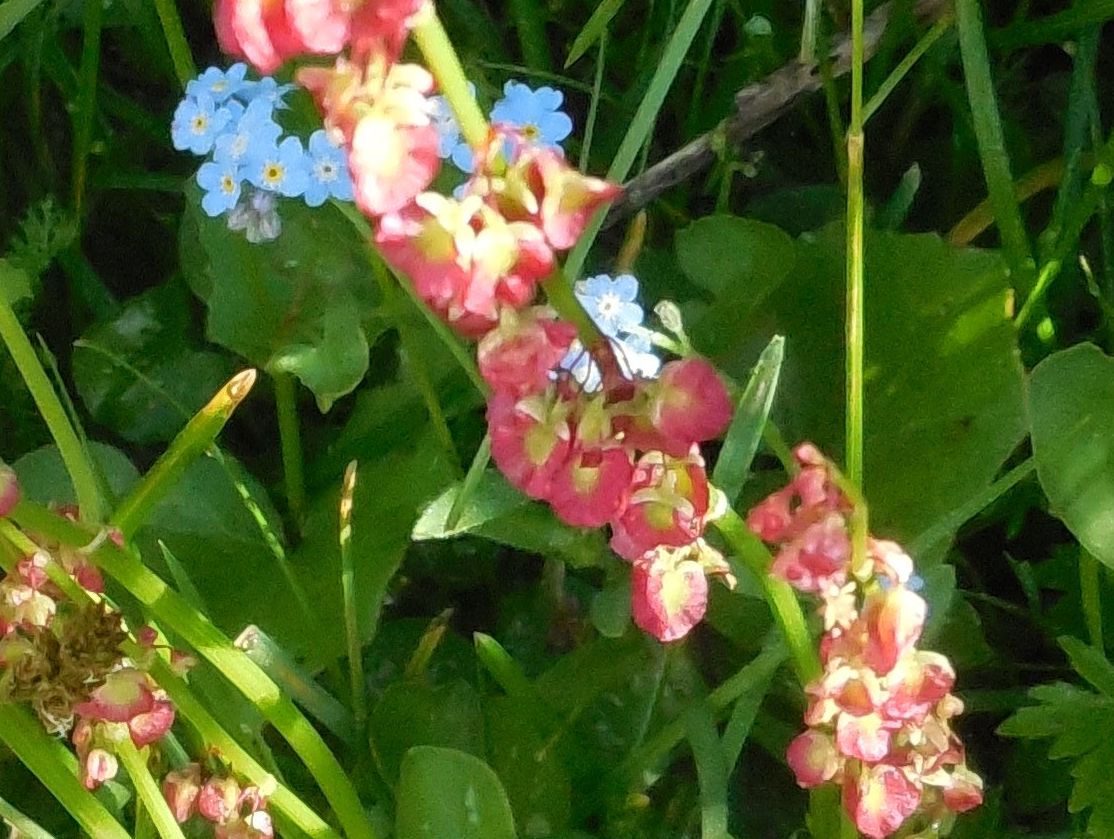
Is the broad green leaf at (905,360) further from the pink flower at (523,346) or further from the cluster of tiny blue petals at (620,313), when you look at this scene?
the pink flower at (523,346)

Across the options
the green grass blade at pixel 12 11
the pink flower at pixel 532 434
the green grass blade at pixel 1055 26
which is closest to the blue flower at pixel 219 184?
the green grass blade at pixel 12 11

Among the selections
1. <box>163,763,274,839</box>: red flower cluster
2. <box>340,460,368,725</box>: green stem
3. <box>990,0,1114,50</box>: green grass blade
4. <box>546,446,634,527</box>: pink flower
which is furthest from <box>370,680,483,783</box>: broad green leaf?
<box>990,0,1114,50</box>: green grass blade

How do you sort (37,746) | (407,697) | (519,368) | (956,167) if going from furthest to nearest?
(956,167)
(407,697)
(37,746)
(519,368)

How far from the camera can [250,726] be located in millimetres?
637

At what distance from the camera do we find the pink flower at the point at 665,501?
0.40 meters

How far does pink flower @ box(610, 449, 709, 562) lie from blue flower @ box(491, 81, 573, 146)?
0.26m

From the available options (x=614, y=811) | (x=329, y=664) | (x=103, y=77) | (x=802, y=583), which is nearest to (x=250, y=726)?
(x=329, y=664)

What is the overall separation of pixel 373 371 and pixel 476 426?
0.08 meters

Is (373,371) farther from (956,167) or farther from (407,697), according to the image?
(956,167)

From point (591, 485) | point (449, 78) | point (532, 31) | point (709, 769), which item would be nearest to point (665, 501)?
point (591, 485)

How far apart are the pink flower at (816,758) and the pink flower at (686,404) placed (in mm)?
163

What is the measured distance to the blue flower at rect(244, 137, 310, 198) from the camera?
632mm

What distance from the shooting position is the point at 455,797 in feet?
1.97

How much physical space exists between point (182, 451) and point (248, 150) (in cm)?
17
